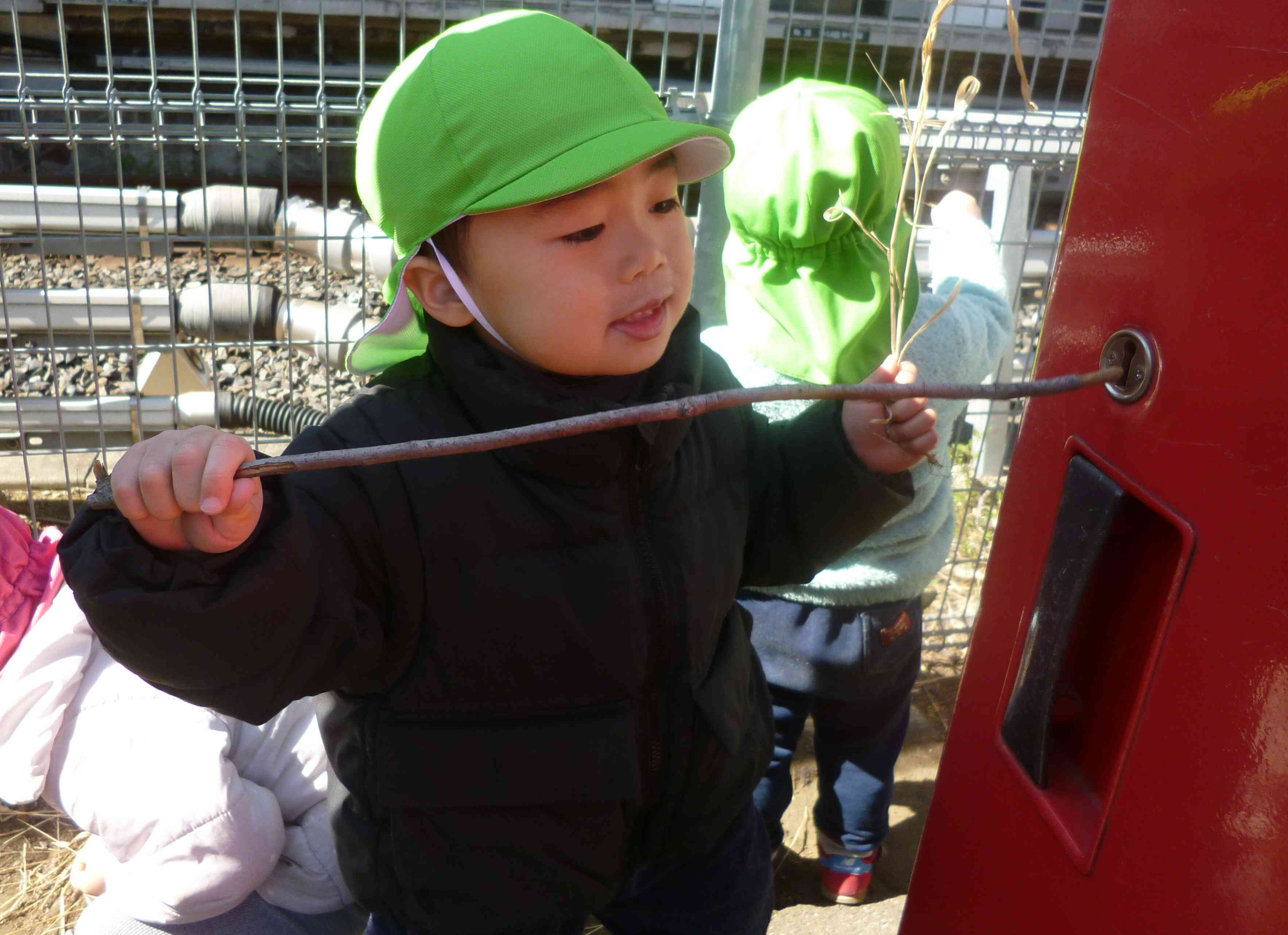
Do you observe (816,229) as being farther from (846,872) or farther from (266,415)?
(266,415)

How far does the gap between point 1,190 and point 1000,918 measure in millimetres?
2887

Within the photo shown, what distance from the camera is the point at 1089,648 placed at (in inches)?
39.0

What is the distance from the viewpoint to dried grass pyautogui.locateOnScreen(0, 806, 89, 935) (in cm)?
230

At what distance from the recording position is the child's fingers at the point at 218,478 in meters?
0.91

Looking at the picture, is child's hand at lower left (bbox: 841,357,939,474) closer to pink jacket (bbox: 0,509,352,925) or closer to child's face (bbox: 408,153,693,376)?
child's face (bbox: 408,153,693,376)

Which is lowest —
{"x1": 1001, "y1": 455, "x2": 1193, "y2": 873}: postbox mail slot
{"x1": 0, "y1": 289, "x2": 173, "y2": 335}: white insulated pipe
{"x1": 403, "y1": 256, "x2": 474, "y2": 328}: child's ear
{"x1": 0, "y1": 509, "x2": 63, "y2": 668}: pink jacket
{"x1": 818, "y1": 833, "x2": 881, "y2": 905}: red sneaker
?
{"x1": 818, "y1": 833, "x2": 881, "y2": 905}: red sneaker

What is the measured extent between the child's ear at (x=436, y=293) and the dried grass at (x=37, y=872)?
171cm

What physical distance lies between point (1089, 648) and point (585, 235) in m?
0.67

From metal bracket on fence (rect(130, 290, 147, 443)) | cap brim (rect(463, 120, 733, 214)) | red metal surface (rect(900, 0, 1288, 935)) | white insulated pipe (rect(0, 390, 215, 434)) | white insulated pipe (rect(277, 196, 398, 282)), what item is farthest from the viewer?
white insulated pipe (rect(0, 390, 215, 434))

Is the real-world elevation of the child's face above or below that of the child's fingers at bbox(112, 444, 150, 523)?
above

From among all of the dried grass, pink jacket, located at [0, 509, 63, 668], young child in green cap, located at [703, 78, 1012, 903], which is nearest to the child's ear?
young child in green cap, located at [703, 78, 1012, 903]

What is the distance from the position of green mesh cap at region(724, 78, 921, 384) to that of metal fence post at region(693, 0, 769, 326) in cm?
36

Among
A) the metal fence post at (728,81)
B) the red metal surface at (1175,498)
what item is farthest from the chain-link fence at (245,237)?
the red metal surface at (1175,498)

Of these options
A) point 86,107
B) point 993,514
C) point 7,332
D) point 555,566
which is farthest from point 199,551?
point 993,514
